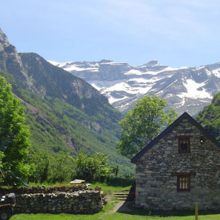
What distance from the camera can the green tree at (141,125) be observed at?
5478cm

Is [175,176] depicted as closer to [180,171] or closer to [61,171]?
[180,171]

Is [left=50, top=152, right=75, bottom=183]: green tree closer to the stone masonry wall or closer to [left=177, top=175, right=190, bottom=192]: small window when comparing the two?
the stone masonry wall

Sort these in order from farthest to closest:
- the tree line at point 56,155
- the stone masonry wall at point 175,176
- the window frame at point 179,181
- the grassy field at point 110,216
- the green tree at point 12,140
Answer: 1. the tree line at point 56,155
2. the green tree at point 12,140
3. the window frame at point 179,181
4. the stone masonry wall at point 175,176
5. the grassy field at point 110,216

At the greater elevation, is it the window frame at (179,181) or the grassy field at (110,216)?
the window frame at (179,181)

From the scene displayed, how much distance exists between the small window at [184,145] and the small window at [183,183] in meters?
2.36

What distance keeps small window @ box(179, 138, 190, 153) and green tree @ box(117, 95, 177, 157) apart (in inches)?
905

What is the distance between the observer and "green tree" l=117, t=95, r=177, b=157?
54.8 metres

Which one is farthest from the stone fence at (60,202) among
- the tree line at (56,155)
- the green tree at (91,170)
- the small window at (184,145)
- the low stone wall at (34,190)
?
the green tree at (91,170)

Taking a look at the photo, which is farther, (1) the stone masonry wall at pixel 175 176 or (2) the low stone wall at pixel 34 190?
(1) the stone masonry wall at pixel 175 176

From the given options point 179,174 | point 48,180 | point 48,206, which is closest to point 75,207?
point 48,206

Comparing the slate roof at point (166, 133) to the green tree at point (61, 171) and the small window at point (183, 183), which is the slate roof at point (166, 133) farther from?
the green tree at point (61, 171)

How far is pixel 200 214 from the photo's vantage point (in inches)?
1137

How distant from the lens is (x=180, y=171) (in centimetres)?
3062

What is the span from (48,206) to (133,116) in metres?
29.9
